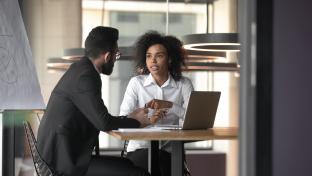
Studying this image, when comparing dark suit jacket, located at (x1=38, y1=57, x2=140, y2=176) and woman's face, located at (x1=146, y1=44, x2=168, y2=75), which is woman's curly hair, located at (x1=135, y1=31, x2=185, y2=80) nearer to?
woman's face, located at (x1=146, y1=44, x2=168, y2=75)

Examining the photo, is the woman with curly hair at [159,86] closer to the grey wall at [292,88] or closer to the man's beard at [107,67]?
the man's beard at [107,67]

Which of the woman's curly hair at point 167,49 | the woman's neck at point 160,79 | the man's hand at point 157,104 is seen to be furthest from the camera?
the woman's curly hair at point 167,49

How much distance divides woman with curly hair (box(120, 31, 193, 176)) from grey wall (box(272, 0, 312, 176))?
6.04 feet

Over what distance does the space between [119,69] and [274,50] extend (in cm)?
558

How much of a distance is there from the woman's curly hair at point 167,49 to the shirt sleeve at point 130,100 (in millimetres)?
331

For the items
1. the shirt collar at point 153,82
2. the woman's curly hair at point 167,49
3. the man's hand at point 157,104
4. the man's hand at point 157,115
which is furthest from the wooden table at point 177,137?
the woman's curly hair at point 167,49

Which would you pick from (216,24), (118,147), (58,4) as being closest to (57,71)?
(58,4)

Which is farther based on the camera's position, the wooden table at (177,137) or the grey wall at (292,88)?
the wooden table at (177,137)

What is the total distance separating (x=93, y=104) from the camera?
3.60 m

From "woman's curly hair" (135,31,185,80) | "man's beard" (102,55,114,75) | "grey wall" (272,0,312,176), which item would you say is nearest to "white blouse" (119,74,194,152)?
"woman's curly hair" (135,31,185,80)

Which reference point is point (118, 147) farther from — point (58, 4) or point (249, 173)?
point (249, 173)

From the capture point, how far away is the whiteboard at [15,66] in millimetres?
4801

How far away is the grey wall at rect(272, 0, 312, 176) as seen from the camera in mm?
2340

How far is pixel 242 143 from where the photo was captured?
237cm
